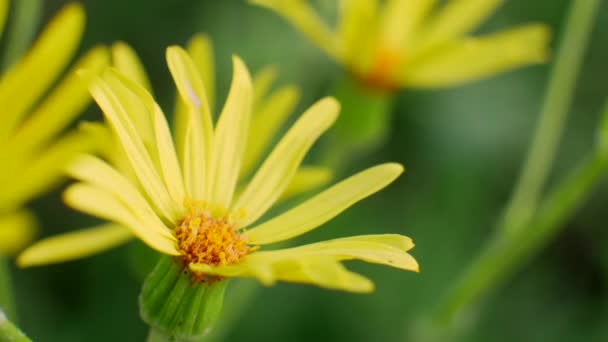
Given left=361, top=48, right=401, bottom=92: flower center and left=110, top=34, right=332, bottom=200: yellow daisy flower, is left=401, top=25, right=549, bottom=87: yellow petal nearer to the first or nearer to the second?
left=361, top=48, right=401, bottom=92: flower center

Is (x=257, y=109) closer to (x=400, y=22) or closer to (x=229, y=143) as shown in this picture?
(x=229, y=143)

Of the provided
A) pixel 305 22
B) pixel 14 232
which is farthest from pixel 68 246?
pixel 305 22

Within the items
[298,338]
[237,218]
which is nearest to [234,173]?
[237,218]

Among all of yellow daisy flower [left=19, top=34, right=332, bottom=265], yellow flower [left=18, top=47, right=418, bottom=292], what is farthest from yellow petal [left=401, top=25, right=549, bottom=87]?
yellow flower [left=18, top=47, right=418, bottom=292]

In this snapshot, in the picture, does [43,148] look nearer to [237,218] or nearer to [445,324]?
[237,218]

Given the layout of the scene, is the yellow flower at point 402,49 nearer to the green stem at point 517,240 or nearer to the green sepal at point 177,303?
the green stem at point 517,240

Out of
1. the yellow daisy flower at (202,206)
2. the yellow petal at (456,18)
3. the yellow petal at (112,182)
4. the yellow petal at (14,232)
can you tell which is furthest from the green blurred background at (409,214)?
the yellow petal at (112,182)
